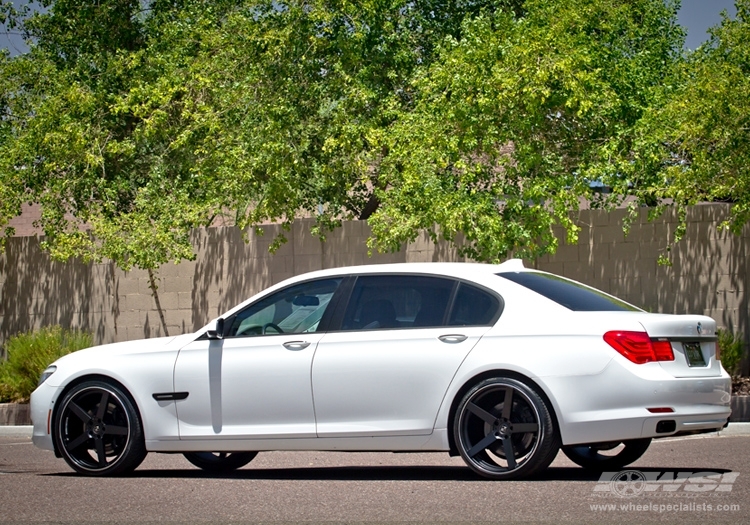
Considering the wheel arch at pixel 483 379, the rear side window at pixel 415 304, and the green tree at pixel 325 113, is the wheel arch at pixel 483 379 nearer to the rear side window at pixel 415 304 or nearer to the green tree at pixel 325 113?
the rear side window at pixel 415 304

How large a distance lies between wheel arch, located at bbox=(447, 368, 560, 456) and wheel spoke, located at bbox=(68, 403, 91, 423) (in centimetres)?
297

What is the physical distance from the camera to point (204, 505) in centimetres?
730

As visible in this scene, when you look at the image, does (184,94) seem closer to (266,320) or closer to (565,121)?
(565,121)

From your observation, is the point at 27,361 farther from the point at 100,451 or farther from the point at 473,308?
the point at 473,308

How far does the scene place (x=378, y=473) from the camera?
356 inches

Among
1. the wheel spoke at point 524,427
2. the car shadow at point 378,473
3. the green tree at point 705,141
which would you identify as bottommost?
the car shadow at point 378,473

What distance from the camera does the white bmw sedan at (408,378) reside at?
762cm

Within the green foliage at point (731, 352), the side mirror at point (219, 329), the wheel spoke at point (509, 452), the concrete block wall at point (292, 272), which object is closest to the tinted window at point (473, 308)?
the wheel spoke at point (509, 452)

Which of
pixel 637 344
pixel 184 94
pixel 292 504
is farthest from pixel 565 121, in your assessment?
pixel 292 504

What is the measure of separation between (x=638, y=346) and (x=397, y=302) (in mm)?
1840

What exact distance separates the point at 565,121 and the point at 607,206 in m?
1.51

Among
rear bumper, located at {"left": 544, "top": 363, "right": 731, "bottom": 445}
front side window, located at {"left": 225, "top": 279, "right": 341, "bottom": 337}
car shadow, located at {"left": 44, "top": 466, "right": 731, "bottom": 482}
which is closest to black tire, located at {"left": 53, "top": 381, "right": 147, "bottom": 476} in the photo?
car shadow, located at {"left": 44, "top": 466, "right": 731, "bottom": 482}

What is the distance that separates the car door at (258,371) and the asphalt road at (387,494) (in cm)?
43

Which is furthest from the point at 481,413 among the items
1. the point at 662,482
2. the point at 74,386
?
the point at 74,386
